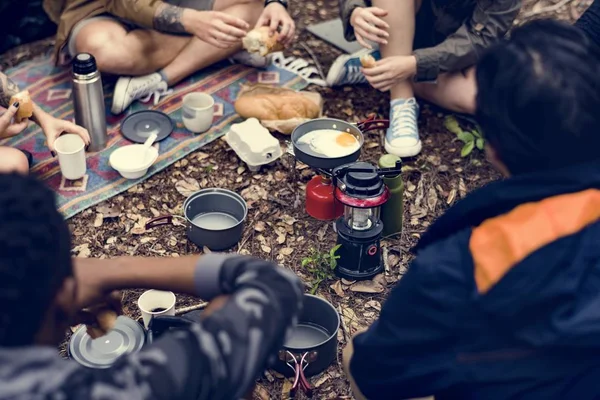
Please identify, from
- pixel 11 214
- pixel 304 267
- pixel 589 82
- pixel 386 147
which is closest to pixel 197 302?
pixel 304 267

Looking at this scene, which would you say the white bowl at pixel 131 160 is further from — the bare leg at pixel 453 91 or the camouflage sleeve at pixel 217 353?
the camouflage sleeve at pixel 217 353

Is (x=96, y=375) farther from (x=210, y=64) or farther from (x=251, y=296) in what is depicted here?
(x=210, y=64)

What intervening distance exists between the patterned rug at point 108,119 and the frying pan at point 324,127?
68 centimetres

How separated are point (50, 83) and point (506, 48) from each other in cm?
360

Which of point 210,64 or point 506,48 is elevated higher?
point 506,48

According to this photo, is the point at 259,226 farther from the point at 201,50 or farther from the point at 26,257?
the point at 26,257

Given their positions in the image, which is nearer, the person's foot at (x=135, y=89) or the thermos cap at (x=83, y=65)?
the thermos cap at (x=83, y=65)

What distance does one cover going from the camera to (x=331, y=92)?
492 cm

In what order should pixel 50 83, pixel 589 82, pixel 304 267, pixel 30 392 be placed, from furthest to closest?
pixel 50 83, pixel 304 267, pixel 589 82, pixel 30 392

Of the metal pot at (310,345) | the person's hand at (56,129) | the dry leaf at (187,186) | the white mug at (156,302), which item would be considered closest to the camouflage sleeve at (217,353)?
the metal pot at (310,345)

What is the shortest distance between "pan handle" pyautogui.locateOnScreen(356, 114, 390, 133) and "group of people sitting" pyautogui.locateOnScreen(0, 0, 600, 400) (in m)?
2.16

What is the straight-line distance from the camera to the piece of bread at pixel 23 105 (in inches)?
151

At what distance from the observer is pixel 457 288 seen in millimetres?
1925

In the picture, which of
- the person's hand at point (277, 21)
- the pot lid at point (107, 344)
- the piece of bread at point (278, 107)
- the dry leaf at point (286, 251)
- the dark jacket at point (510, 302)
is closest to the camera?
the dark jacket at point (510, 302)
